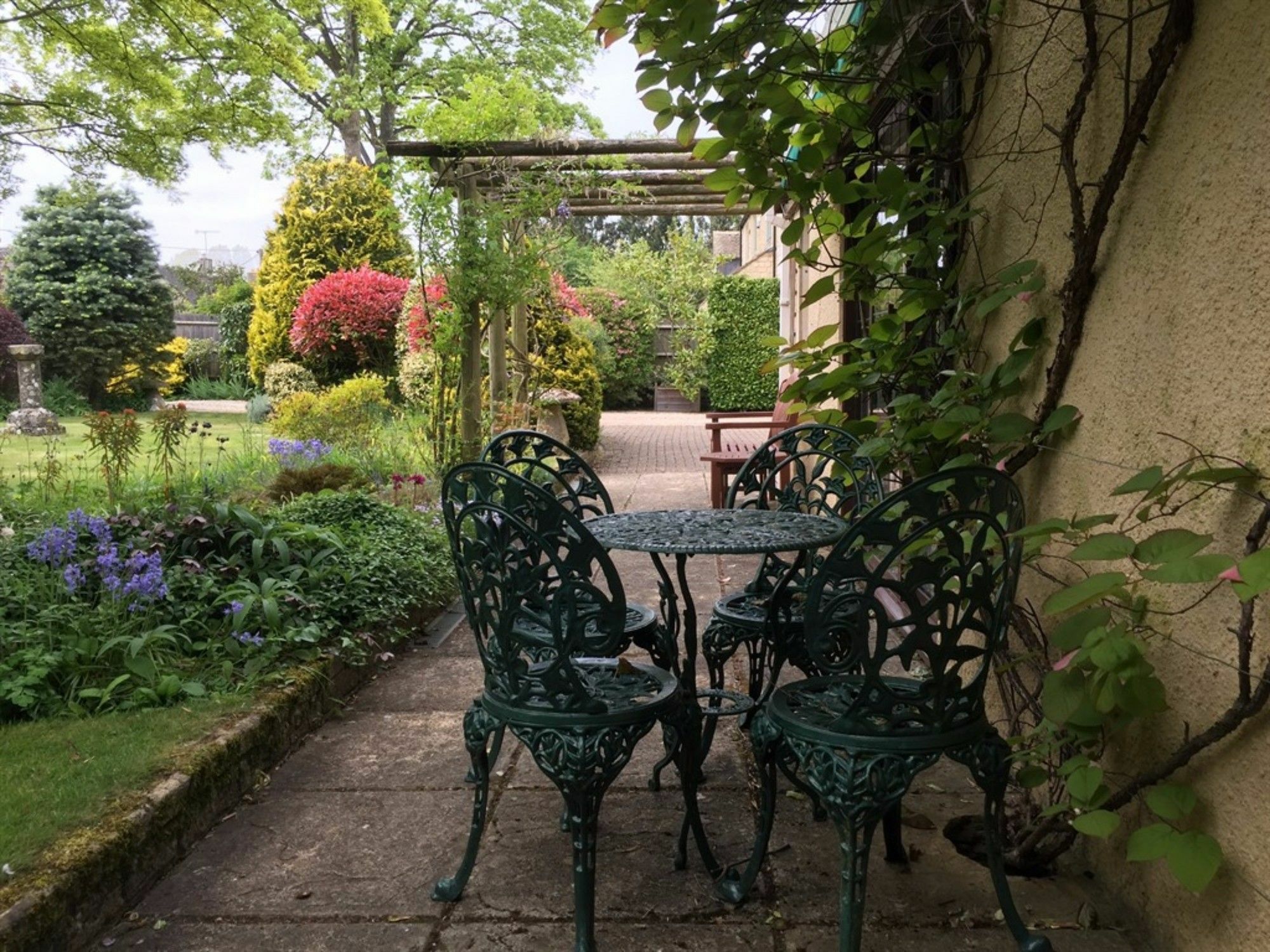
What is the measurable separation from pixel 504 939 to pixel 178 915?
79cm

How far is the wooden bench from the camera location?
22.7ft

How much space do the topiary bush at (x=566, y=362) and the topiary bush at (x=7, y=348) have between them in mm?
9881

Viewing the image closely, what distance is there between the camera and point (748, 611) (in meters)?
2.98

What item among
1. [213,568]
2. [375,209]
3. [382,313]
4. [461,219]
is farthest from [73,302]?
[213,568]

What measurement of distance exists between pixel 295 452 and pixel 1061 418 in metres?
5.52

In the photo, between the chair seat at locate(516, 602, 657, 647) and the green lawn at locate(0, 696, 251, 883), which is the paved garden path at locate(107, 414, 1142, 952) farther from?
the chair seat at locate(516, 602, 657, 647)

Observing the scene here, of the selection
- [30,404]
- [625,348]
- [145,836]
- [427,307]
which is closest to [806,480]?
Answer: [145,836]

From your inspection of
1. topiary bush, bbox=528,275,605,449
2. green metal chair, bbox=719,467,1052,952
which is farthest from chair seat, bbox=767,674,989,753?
topiary bush, bbox=528,275,605,449

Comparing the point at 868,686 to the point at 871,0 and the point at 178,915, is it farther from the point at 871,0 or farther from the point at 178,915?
the point at 871,0

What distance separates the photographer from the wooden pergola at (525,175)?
21.7 feet

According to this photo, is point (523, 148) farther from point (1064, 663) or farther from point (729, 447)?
point (1064, 663)

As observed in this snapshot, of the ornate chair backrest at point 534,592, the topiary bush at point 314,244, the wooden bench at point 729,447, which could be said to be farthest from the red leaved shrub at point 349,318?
A: the ornate chair backrest at point 534,592

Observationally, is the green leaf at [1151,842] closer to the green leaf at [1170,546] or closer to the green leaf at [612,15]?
the green leaf at [1170,546]

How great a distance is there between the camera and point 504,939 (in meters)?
2.09
